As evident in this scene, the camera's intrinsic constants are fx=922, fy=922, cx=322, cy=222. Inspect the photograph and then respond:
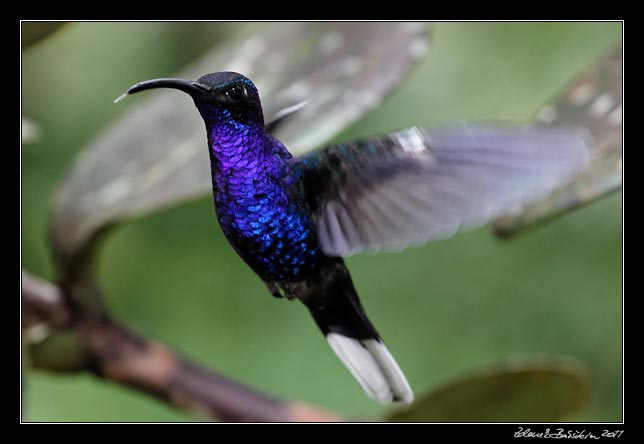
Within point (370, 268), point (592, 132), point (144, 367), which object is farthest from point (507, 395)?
point (370, 268)

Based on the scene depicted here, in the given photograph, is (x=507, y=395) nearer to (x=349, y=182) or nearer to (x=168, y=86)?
(x=349, y=182)

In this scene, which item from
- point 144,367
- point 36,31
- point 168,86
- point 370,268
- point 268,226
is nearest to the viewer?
point 168,86

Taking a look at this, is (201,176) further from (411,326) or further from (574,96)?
(411,326)

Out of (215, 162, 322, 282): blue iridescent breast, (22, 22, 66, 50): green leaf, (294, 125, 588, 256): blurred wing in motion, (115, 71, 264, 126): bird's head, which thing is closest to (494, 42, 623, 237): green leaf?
(294, 125, 588, 256): blurred wing in motion

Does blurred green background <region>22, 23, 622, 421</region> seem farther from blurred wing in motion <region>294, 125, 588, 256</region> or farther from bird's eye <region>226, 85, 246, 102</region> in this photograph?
bird's eye <region>226, 85, 246, 102</region>

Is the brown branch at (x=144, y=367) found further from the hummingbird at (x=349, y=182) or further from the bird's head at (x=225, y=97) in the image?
the bird's head at (x=225, y=97)

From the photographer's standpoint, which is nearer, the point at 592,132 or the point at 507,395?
the point at 592,132
